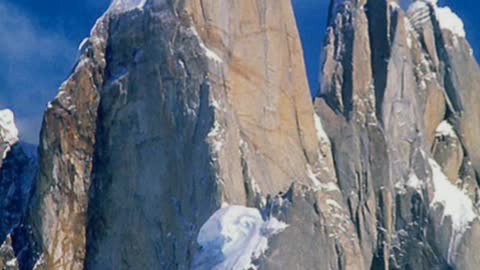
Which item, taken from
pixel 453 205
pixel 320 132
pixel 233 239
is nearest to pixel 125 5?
pixel 320 132

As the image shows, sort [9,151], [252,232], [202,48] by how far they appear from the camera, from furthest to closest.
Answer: [9,151], [202,48], [252,232]

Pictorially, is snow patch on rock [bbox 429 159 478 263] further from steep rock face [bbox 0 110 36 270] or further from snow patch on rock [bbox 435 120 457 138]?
steep rock face [bbox 0 110 36 270]

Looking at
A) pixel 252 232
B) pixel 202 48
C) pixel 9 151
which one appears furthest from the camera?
pixel 9 151

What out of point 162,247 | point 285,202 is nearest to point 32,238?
point 162,247

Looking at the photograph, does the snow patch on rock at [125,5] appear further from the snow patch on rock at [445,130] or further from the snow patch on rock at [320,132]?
the snow patch on rock at [445,130]

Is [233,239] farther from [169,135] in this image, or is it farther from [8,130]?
[8,130]

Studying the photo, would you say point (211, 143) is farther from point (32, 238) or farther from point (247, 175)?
point (32, 238)

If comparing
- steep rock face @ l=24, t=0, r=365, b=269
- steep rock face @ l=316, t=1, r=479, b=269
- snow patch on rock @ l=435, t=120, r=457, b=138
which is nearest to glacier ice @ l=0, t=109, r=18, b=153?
steep rock face @ l=24, t=0, r=365, b=269
